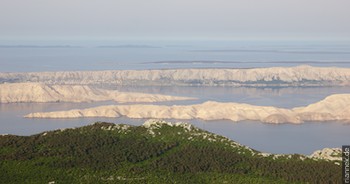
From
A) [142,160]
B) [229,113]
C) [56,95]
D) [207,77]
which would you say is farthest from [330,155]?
[207,77]

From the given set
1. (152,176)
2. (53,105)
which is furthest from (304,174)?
(53,105)

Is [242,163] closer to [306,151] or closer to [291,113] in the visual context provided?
[306,151]

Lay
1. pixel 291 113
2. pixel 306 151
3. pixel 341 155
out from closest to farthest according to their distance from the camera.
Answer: pixel 341 155
pixel 306 151
pixel 291 113

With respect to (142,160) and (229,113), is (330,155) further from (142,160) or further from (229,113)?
(229,113)

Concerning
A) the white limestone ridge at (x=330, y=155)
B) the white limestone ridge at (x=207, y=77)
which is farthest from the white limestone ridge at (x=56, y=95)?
the white limestone ridge at (x=330, y=155)

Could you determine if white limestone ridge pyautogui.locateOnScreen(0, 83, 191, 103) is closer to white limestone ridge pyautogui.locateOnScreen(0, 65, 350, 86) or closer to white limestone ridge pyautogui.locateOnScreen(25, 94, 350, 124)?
white limestone ridge pyautogui.locateOnScreen(25, 94, 350, 124)

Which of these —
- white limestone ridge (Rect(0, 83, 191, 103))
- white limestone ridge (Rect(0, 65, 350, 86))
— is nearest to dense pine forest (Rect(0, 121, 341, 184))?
white limestone ridge (Rect(0, 83, 191, 103))
